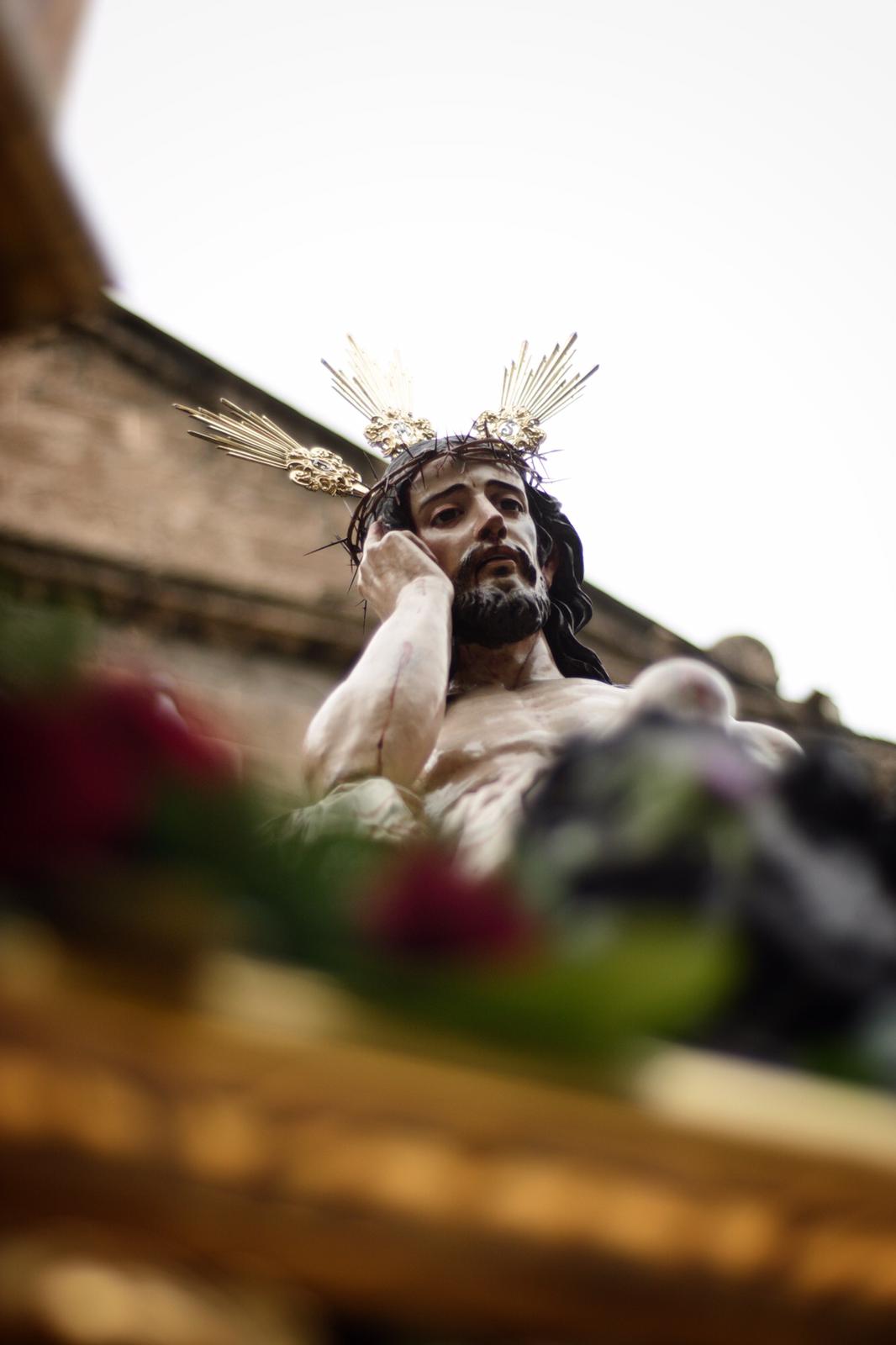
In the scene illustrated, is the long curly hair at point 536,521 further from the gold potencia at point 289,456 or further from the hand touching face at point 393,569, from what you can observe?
the hand touching face at point 393,569

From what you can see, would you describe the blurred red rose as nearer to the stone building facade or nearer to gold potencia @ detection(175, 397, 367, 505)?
gold potencia @ detection(175, 397, 367, 505)

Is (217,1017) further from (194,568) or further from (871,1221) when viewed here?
(194,568)

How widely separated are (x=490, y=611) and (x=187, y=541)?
690 centimetres

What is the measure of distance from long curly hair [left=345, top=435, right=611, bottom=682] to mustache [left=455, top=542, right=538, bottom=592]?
289 mm

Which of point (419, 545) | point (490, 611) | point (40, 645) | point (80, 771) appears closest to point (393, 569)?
point (419, 545)

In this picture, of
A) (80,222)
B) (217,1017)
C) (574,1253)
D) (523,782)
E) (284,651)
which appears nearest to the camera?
(217,1017)

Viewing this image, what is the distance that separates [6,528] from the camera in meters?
9.24

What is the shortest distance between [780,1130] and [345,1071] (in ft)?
0.98

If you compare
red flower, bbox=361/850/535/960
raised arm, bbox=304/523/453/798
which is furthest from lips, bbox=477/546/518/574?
red flower, bbox=361/850/535/960

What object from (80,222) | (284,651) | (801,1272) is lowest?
(284,651)

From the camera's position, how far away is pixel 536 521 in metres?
3.98

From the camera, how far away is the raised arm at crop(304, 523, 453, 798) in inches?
106

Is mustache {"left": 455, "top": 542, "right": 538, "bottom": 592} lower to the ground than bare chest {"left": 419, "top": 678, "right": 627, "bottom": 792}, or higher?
higher

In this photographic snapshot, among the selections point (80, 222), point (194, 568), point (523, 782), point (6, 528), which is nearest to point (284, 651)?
point (194, 568)
